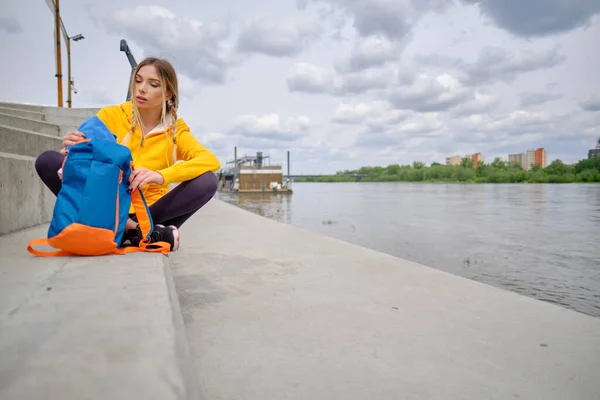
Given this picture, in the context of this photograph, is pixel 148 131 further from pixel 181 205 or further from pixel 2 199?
pixel 2 199

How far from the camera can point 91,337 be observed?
847 mm

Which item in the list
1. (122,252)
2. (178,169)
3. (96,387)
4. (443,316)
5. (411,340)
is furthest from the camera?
(178,169)

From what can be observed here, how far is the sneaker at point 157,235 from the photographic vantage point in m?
1.90

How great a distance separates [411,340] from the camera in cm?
132

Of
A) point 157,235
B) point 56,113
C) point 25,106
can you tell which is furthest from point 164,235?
point 25,106

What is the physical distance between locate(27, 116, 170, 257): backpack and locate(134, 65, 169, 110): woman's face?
377 mm

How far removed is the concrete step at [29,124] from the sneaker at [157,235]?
12.1ft

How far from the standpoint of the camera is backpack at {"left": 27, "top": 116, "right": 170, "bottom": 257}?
157 cm

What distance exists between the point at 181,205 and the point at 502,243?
22.5 feet

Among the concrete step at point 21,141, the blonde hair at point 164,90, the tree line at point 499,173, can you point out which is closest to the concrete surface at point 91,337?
the blonde hair at point 164,90

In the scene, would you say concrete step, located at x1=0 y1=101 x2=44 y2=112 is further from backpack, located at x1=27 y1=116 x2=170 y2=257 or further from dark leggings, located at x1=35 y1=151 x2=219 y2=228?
backpack, located at x1=27 y1=116 x2=170 y2=257

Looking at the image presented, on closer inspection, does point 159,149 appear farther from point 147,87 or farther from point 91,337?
point 91,337

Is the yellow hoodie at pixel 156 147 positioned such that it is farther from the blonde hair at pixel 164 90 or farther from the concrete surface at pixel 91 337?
the concrete surface at pixel 91 337

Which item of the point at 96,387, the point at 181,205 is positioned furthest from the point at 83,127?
the point at 96,387
